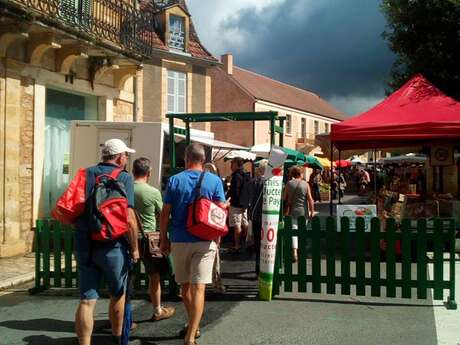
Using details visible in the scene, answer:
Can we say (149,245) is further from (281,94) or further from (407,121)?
(281,94)

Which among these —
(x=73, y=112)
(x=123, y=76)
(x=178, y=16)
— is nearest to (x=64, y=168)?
(x=73, y=112)

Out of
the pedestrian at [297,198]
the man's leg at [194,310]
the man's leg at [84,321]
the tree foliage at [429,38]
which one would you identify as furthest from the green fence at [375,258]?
the tree foliage at [429,38]

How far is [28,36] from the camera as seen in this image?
32.4ft

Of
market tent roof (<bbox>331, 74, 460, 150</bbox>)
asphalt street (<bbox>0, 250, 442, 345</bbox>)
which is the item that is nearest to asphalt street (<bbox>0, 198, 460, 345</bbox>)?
asphalt street (<bbox>0, 250, 442, 345</bbox>)

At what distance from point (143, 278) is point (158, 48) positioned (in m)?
20.0

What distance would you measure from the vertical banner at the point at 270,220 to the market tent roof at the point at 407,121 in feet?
12.4

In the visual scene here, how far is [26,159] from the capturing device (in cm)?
1035

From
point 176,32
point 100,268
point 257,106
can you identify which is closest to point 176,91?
point 176,32

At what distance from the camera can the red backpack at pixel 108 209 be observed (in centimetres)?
431

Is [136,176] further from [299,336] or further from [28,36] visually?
[28,36]

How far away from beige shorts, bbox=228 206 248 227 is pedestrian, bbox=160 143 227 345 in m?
5.09

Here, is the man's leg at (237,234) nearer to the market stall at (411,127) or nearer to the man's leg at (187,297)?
the market stall at (411,127)

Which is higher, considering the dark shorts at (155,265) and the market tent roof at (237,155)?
the market tent roof at (237,155)

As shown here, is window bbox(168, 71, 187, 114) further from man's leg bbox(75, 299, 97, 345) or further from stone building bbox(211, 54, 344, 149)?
man's leg bbox(75, 299, 97, 345)
